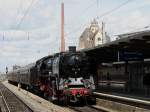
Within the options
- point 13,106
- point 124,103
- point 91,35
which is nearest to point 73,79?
point 124,103

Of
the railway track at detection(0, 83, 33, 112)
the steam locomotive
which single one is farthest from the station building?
the steam locomotive

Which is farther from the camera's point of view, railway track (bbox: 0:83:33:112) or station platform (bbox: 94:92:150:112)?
railway track (bbox: 0:83:33:112)

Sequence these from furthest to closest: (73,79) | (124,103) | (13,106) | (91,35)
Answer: (91,35), (13,106), (73,79), (124,103)

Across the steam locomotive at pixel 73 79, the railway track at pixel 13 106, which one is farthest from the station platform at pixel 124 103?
the railway track at pixel 13 106

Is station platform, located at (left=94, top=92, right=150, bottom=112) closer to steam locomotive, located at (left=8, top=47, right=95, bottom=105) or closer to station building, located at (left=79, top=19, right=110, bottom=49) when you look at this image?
steam locomotive, located at (left=8, top=47, right=95, bottom=105)

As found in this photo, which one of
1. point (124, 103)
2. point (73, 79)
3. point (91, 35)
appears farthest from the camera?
point (91, 35)

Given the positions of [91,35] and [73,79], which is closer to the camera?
[73,79]

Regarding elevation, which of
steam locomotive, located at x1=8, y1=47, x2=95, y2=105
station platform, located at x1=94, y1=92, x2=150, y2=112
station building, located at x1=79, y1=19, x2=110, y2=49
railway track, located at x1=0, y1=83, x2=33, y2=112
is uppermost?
station building, located at x1=79, y1=19, x2=110, y2=49

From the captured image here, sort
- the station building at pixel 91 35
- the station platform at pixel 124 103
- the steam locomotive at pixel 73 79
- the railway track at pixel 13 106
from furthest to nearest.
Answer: the station building at pixel 91 35 < the railway track at pixel 13 106 < the steam locomotive at pixel 73 79 < the station platform at pixel 124 103

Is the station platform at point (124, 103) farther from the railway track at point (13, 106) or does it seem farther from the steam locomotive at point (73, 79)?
the railway track at point (13, 106)

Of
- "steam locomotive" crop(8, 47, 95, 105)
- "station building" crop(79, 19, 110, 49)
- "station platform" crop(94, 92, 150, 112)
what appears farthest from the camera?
"station building" crop(79, 19, 110, 49)

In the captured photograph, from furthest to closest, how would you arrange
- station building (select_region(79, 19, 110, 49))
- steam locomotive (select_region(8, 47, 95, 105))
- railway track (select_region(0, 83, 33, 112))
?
station building (select_region(79, 19, 110, 49)), railway track (select_region(0, 83, 33, 112)), steam locomotive (select_region(8, 47, 95, 105))

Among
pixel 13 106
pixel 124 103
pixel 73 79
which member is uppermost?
pixel 73 79

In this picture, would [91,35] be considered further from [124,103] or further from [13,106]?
[124,103]
